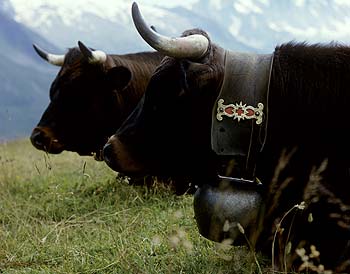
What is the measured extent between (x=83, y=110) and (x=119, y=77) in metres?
0.56

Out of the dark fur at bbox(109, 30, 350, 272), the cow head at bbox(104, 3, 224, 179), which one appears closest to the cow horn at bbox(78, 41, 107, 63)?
the cow head at bbox(104, 3, 224, 179)

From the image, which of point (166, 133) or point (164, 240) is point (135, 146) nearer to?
point (166, 133)

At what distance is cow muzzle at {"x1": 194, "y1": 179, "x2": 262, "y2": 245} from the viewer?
3971mm

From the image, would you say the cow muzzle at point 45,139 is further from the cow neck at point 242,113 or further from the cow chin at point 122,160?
the cow neck at point 242,113

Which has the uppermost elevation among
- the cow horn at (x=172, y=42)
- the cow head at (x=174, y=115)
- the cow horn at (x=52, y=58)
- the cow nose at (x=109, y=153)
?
the cow horn at (x=172, y=42)

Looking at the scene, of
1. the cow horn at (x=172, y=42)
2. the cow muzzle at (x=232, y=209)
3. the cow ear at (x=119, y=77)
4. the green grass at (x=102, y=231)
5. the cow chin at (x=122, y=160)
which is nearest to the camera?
the cow horn at (x=172, y=42)

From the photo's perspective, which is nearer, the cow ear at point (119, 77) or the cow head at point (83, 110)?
the cow ear at point (119, 77)

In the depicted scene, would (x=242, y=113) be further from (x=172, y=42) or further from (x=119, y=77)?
(x=119, y=77)

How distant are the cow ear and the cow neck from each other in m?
3.30

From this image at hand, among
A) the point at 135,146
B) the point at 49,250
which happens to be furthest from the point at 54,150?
the point at 135,146

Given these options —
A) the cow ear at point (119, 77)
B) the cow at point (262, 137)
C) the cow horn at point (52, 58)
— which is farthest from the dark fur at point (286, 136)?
the cow horn at point (52, 58)

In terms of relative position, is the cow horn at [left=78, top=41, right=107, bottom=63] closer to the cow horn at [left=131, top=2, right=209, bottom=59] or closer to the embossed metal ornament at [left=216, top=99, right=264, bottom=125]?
the cow horn at [left=131, top=2, right=209, bottom=59]

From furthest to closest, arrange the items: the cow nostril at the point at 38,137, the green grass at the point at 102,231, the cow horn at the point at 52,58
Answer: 1. the cow horn at the point at 52,58
2. the cow nostril at the point at 38,137
3. the green grass at the point at 102,231

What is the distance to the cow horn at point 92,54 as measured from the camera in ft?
23.5
